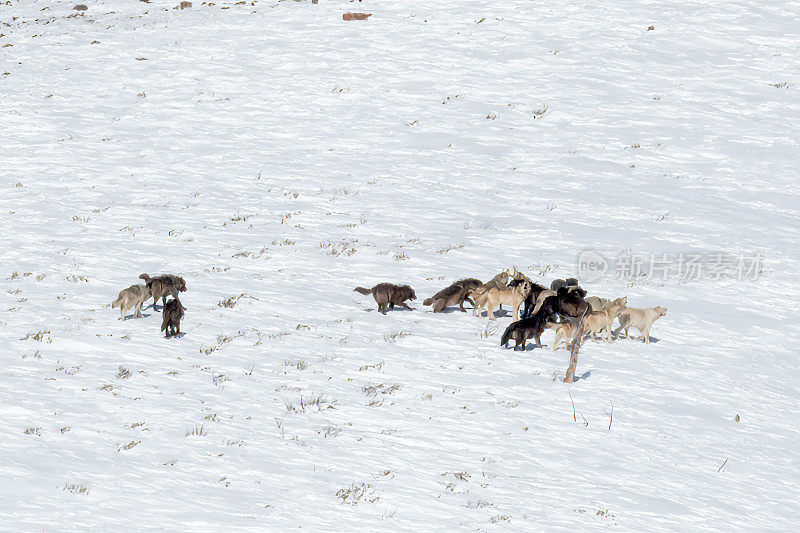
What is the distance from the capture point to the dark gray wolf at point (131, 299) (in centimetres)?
1097

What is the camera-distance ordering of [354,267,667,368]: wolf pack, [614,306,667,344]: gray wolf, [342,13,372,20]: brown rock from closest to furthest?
[354,267,667,368]: wolf pack, [614,306,667,344]: gray wolf, [342,13,372,20]: brown rock

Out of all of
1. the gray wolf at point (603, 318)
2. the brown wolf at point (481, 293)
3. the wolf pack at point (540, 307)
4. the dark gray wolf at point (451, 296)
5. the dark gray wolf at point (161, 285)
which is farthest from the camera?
the dark gray wolf at point (451, 296)

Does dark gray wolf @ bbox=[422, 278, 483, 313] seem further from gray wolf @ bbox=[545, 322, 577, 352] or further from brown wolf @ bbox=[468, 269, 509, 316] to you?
gray wolf @ bbox=[545, 322, 577, 352]

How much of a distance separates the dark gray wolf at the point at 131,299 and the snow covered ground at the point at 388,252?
210 mm

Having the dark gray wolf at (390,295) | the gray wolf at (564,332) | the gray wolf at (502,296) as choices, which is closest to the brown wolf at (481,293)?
the gray wolf at (502,296)

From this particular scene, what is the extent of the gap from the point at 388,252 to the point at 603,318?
5.31 meters

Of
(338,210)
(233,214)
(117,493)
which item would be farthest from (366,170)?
(117,493)

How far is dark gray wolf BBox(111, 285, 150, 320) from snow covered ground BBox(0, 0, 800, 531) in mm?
210

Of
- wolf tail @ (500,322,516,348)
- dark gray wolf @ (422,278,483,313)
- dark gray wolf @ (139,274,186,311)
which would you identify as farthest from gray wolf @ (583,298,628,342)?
dark gray wolf @ (139,274,186,311)

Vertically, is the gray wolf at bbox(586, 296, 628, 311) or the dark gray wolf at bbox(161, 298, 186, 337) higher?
the dark gray wolf at bbox(161, 298, 186, 337)

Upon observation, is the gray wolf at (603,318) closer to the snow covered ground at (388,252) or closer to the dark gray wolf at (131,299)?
the snow covered ground at (388,252)

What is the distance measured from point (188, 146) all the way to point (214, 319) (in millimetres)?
12054

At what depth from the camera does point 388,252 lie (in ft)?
49.8

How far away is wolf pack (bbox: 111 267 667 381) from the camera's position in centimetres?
982
